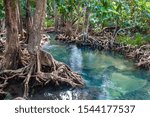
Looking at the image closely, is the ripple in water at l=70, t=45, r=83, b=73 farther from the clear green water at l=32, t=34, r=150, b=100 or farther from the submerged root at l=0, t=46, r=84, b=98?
the submerged root at l=0, t=46, r=84, b=98

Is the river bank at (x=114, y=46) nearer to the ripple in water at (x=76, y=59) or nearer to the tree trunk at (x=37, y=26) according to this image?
the ripple in water at (x=76, y=59)

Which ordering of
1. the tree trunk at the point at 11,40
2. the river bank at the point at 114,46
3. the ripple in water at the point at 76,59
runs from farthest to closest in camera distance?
the river bank at the point at 114,46 < the ripple in water at the point at 76,59 < the tree trunk at the point at 11,40

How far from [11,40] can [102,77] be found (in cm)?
370

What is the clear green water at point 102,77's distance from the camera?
381 inches

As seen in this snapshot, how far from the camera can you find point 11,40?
33.6ft

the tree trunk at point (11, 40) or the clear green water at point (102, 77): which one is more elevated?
the tree trunk at point (11, 40)

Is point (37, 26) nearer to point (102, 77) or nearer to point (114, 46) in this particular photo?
point (102, 77)

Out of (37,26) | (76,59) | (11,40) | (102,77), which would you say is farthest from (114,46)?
(37,26)

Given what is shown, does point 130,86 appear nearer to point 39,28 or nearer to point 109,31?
point 39,28

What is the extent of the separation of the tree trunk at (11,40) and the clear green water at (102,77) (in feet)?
4.67

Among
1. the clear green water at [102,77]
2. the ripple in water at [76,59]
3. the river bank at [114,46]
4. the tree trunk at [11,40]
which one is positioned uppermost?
the tree trunk at [11,40]

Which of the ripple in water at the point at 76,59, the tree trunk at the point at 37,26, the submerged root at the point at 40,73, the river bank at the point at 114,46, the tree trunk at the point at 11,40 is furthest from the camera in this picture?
the river bank at the point at 114,46

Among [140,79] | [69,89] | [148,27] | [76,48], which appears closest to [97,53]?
[76,48]

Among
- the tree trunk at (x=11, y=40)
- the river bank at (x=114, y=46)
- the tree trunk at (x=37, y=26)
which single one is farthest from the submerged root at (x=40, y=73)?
the river bank at (x=114, y=46)
